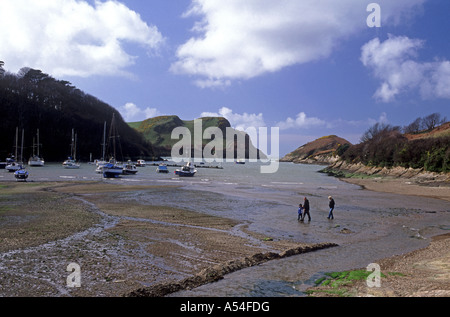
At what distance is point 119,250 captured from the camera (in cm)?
1321

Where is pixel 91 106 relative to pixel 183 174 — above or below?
above

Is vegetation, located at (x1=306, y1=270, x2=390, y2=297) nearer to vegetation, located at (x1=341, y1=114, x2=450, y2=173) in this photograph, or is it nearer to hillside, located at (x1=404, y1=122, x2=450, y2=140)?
vegetation, located at (x1=341, y1=114, x2=450, y2=173)

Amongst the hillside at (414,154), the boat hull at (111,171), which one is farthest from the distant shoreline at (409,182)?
the boat hull at (111,171)

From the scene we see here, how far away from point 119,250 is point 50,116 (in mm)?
171315

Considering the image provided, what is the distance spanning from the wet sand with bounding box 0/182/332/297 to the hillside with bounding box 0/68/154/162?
12669cm

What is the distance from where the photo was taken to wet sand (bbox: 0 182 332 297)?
31.0ft

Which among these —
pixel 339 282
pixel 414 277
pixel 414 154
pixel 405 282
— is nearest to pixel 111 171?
pixel 339 282

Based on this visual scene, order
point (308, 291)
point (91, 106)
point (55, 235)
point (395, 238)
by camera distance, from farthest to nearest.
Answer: point (91, 106), point (395, 238), point (55, 235), point (308, 291)

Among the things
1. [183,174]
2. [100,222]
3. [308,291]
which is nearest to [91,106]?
[183,174]

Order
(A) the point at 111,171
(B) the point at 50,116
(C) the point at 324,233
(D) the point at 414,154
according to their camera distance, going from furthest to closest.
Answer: (B) the point at 50,116, (D) the point at 414,154, (A) the point at 111,171, (C) the point at 324,233

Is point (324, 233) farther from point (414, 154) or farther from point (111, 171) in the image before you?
point (414, 154)
